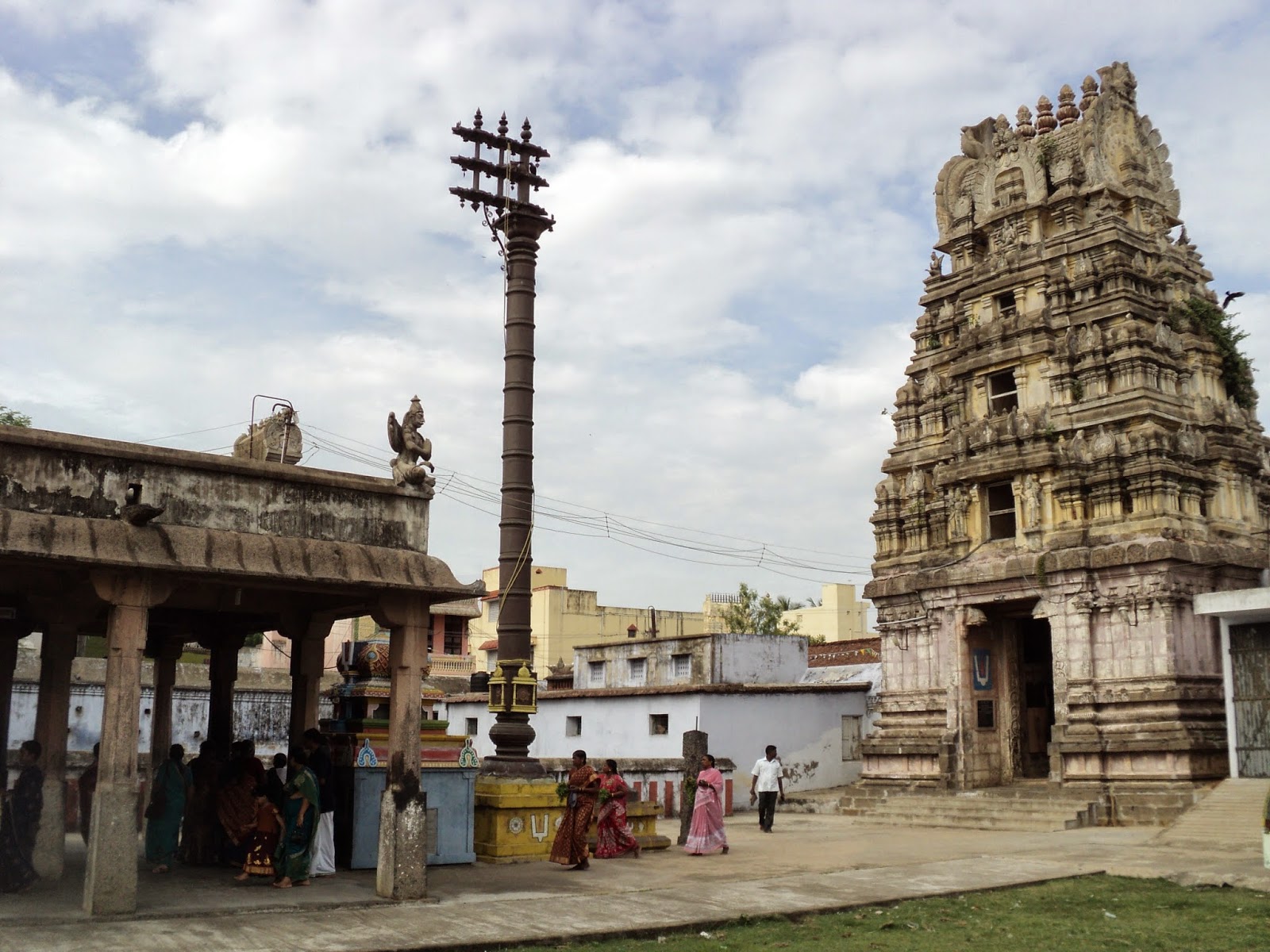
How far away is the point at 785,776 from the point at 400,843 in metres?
19.1

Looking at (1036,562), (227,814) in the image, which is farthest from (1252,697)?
(227,814)

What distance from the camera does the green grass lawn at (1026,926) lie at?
10242 millimetres

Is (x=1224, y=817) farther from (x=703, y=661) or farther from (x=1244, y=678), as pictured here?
(x=703, y=661)

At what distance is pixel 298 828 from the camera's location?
42.6 ft

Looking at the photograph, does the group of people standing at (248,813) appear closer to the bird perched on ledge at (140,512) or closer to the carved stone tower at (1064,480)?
the bird perched on ledge at (140,512)

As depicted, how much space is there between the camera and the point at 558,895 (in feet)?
42.1

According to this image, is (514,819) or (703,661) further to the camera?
(703,661)

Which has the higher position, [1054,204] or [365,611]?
[1054,204]

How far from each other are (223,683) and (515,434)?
577cm

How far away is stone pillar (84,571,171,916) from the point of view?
35.2ft

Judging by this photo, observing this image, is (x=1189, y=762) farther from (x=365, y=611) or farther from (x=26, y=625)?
(x=26, y=625)

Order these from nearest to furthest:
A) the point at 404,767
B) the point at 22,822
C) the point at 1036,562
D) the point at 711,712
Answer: the point at 404,767 < the point at 22,822 < the point at 1036,562 < the point at 711,712

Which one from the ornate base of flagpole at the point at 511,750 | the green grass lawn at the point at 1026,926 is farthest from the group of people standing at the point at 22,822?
the green grass lawn at the point at 1026,926

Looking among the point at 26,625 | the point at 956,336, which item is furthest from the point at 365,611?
the point at 956,336
